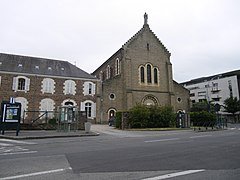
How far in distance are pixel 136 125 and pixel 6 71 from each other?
58.6 ft

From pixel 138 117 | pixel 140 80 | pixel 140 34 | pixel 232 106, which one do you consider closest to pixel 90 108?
pixel 140 80

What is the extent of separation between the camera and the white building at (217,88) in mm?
59688

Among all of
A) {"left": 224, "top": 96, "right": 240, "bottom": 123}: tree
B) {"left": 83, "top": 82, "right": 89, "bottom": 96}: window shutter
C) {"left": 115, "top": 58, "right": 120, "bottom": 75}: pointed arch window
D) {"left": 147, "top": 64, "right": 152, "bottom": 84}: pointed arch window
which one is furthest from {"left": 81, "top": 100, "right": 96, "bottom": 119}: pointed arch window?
{"left": 224, "top": 96, "right": 240, "bottom": 123}: tree

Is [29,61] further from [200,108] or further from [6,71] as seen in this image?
[200,108]

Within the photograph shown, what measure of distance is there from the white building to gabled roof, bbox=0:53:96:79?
41.3 m

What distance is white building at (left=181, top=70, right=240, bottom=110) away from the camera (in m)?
59.7

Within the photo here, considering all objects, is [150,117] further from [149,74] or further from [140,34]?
[140,34]

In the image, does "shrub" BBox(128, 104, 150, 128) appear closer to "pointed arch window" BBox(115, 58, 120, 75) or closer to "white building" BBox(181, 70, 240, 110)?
"pointed arch window" BBox(115, 58, 120, 75)

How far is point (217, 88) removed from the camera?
213 feet

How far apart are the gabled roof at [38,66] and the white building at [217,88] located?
1627 inches

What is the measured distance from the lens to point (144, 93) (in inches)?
1406

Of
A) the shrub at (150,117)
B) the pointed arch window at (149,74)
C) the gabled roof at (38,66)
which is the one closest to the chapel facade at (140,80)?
the pointed arch window at (149,74)

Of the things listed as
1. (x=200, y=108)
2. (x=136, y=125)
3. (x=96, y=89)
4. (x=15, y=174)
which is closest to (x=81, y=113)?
(x=136, y=125)

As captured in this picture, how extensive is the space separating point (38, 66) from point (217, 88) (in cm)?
5249
